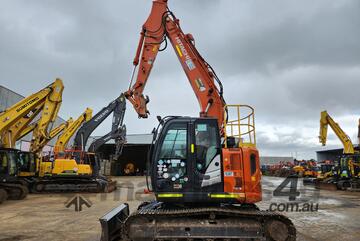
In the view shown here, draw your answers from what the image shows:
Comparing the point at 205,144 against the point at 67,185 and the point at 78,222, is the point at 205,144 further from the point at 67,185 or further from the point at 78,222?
the point at 67,185

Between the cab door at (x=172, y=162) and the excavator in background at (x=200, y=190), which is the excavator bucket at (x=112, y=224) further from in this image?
the cab door at (x=172, y=162)

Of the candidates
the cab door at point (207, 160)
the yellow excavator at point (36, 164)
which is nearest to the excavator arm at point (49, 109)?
the yellow excavator at point (36, 164)

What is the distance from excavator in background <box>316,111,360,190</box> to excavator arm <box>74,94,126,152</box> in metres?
16.1

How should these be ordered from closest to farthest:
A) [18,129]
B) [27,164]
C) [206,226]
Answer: [206,226]
[27,164]
[18,129]

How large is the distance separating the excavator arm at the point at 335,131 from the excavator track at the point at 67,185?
18.0 m

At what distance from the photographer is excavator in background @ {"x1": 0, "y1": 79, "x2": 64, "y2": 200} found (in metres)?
16.2

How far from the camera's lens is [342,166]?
24.9m

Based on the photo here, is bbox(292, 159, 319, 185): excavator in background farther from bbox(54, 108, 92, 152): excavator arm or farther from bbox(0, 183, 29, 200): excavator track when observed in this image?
bbox(0, 183, 29, 200): excavator track

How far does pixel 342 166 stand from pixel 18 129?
74.7ft

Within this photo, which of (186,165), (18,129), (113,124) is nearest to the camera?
(186,165)

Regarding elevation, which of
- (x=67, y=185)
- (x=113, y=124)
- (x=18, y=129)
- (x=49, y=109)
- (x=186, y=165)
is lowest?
(x=67, y=185)

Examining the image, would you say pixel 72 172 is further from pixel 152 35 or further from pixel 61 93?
pixel 152 35

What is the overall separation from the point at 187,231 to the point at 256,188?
5.54 ft

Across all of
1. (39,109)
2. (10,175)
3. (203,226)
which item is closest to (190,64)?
(203,226)
